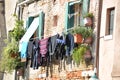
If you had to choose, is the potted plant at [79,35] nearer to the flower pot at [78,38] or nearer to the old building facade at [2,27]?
the flower pot at [78,38]

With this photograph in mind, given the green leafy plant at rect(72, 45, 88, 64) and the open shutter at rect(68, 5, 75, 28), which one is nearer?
the green leafy plant at rect(72, 45, 88, 64)

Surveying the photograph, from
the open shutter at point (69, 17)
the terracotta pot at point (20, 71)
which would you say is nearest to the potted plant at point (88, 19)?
the open shutter at point (69, 17)

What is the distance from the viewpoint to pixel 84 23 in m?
17.0

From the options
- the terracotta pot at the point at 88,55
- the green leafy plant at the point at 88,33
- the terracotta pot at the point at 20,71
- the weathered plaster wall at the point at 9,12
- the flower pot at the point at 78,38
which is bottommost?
the terracotta pot at the point at 20,71

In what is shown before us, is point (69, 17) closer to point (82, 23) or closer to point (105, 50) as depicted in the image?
point (82, 23)

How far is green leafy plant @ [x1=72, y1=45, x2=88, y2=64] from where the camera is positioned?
16750 mm

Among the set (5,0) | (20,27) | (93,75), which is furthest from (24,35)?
(93,75)

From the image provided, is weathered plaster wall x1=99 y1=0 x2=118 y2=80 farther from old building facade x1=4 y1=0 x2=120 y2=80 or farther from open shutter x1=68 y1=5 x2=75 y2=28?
open shutter x1=68 y1=5 x2=75 y2=28

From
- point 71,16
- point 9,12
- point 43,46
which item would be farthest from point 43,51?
point 9,12

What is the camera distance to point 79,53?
16.8 m

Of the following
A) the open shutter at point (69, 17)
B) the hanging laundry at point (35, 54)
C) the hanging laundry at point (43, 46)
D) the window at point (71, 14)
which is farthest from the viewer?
the hanging laundry at point (35, 54)

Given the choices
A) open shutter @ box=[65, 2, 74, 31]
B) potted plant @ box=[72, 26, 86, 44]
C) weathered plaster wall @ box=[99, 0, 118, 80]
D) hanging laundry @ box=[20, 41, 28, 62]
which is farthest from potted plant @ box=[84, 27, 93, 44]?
hanging laundry @ box=[20, 41, 28, 62]

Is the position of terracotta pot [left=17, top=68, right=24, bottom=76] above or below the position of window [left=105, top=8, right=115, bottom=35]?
below

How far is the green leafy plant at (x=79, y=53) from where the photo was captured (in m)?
16.8
